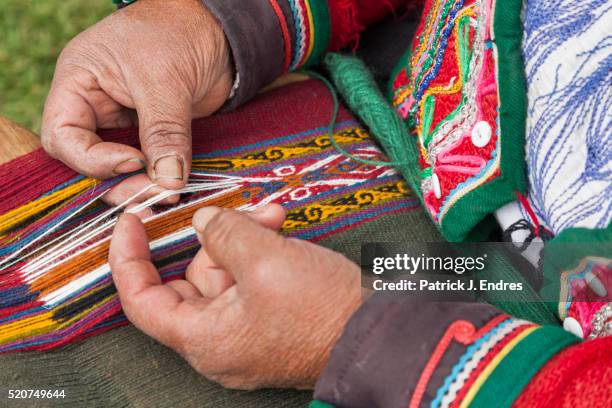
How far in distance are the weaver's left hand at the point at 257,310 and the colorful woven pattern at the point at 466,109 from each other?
261mm

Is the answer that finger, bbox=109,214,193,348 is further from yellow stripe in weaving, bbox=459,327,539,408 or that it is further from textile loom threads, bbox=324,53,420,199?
textile loom threads, bbox=324,53,420,199

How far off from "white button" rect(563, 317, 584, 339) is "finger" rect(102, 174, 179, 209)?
26.9 inches

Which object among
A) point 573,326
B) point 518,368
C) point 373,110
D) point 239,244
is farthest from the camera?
point 373,110

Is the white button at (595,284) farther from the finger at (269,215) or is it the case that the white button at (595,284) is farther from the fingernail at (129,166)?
the fingernail at (129,166)

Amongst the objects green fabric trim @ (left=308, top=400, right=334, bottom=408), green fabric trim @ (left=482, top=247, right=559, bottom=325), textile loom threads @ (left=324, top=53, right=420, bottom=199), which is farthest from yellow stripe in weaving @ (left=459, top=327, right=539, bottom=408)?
textile loom threads @ (left=324, top=53, right=420, bottom=199)

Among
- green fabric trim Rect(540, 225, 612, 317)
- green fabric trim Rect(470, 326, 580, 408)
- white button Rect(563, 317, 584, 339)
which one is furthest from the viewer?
white button Rect(563, 317, 584, 339)

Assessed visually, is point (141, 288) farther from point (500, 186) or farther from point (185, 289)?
point (500, 186)

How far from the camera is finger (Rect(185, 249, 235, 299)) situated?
0.93 m

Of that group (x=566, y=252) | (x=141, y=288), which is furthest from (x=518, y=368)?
(x=141, y=288)

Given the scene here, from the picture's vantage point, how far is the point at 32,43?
2.14 meters

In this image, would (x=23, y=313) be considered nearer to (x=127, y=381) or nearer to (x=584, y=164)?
(x=127, y=381)

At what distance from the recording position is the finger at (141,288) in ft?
2.87

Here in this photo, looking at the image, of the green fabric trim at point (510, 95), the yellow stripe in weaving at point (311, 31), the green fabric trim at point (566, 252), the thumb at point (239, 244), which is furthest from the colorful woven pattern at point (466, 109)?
the thumb at point (239, 244)

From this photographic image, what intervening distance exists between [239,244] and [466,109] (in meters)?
0.48
